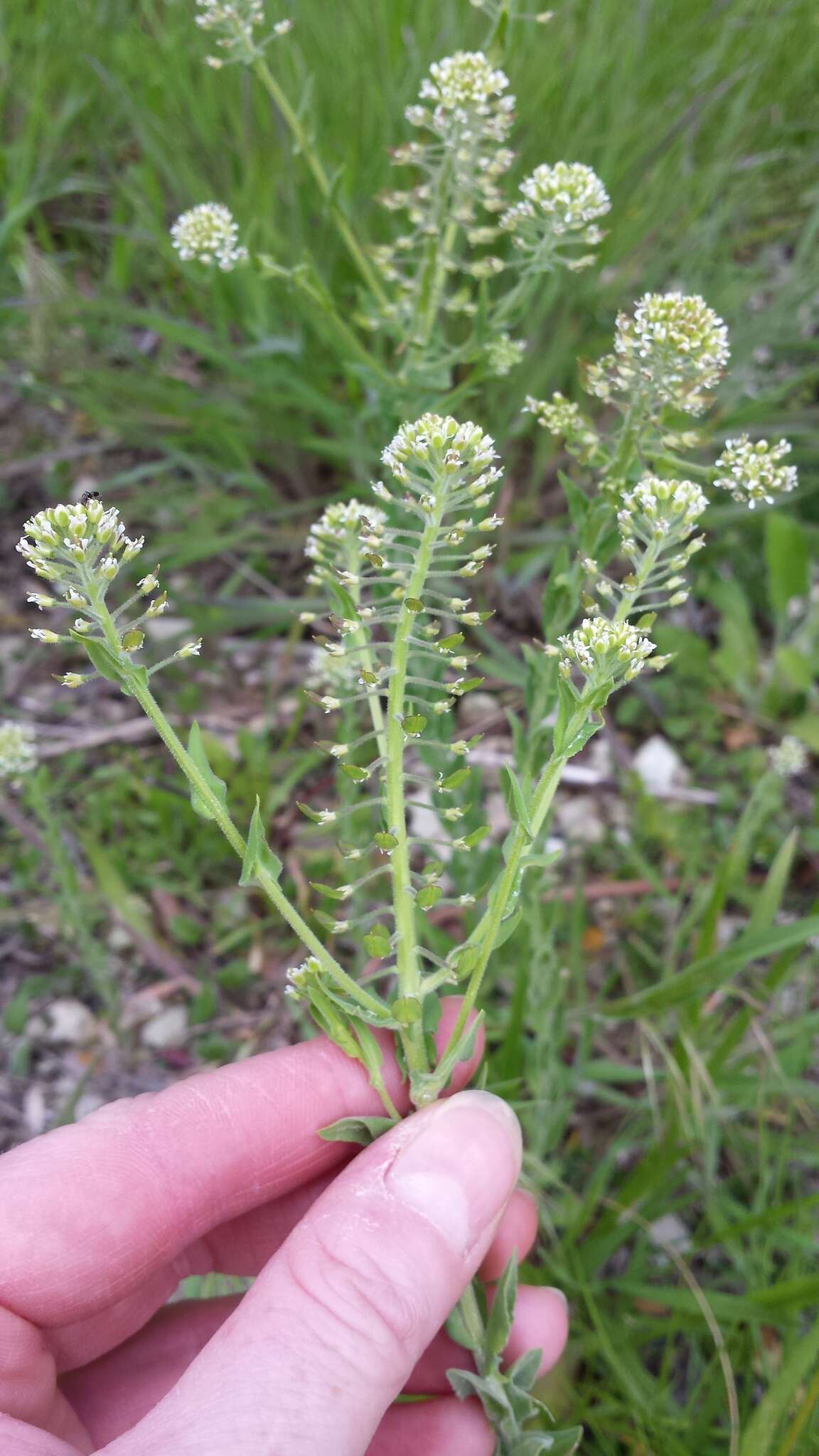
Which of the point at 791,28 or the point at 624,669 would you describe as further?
the point at 791,28

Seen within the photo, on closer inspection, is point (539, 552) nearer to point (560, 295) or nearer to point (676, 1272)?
point (560, 295)

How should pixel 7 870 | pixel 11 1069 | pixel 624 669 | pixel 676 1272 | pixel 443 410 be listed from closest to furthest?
pixel 624 669 < pixel 443 410 < pixel 676 1272 < pixel 11 1069 < pixel 7 870

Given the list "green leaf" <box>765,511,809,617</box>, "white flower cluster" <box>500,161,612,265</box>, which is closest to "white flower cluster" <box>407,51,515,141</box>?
"white flower cluster" <box>500,161,612,265</box>

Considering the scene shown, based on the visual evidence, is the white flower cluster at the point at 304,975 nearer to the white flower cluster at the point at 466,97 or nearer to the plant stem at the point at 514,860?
the plant stem at the point at 514,860

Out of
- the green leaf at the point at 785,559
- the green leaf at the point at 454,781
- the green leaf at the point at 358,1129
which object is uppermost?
the green leaf at the point at 785,559

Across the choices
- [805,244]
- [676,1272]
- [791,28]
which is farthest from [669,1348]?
[791,28]

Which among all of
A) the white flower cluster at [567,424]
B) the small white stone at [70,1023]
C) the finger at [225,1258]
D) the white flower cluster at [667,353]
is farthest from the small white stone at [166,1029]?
the white flower cluster at [667,353]
